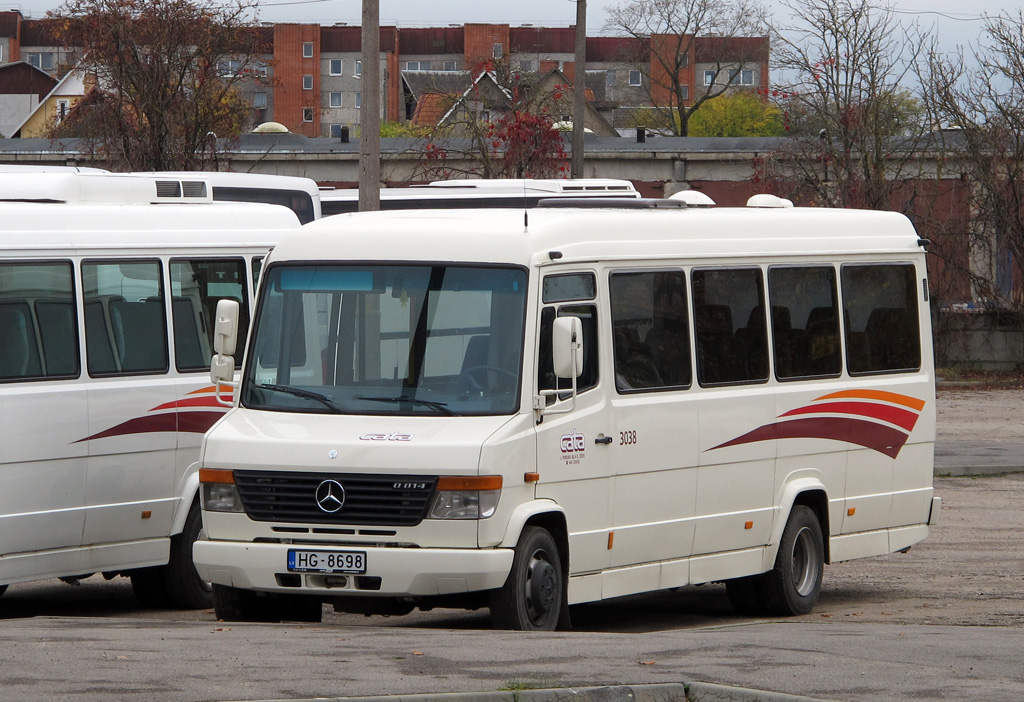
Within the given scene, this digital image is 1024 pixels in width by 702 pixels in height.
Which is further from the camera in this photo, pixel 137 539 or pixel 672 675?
pixel 137 539

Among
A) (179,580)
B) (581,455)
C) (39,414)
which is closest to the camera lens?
(581,455)

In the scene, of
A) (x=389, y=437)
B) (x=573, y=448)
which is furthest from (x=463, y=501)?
(x=573, y=448)

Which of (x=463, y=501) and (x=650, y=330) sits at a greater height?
(x=650, y=330)

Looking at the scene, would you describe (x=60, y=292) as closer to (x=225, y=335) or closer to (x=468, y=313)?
(x=225, y=335)

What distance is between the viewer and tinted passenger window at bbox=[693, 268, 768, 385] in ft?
36.8

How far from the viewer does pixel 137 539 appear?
1130 centimetres

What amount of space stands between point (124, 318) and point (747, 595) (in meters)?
4.80

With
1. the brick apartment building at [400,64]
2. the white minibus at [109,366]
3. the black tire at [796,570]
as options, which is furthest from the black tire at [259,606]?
the brick apartment building at [400,64]

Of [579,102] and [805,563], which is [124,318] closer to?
[805,563]

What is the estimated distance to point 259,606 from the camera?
1006 centimetres

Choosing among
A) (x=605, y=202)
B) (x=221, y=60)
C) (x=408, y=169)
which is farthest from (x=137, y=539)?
(x=408, y=169)

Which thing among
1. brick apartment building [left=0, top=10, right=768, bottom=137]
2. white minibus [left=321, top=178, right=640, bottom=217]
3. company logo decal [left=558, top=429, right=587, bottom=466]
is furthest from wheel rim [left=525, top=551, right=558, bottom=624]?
brick apartment building [left=0, top=10, right=768, bottom=137]

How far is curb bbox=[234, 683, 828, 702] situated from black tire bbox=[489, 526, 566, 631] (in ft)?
7.00

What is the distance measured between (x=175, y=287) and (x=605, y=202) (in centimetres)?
304
